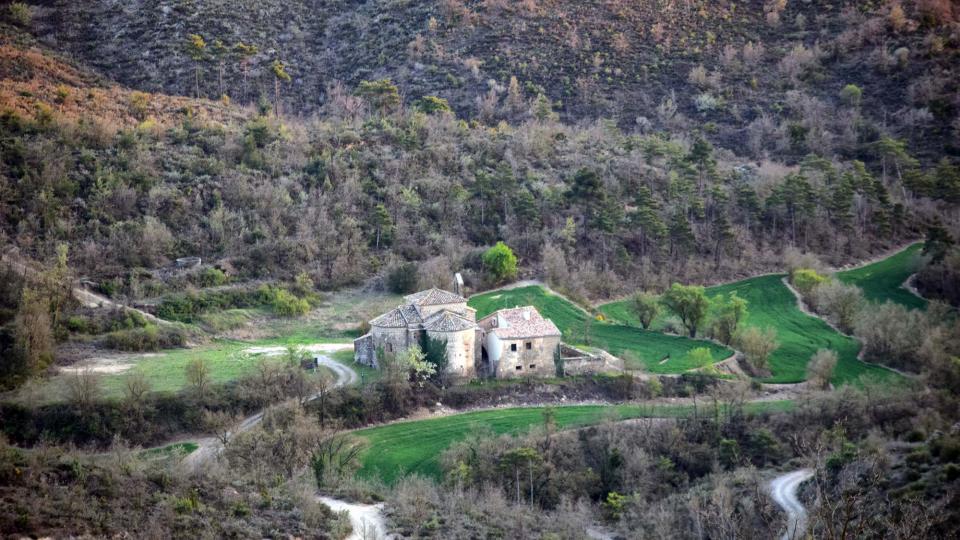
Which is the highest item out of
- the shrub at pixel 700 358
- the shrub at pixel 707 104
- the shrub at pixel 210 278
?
the shrub at pixel 707 104

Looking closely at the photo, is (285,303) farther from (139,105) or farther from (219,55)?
(219,55)

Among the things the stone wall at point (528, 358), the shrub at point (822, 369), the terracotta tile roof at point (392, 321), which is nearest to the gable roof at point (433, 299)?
the terracotta tile roof at point (392, 321)

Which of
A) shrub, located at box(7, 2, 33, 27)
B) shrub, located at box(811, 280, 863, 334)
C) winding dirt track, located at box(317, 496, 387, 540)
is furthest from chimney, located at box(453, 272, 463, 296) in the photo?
shrub, located at box(7, 2, 33, 27)

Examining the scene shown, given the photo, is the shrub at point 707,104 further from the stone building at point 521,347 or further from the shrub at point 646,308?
the stone building at point 521,347

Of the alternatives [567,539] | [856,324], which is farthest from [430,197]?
[567,539]

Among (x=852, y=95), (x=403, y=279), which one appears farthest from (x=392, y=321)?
(x=852, y=95)

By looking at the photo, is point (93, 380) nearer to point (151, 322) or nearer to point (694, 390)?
point (151, 322)
